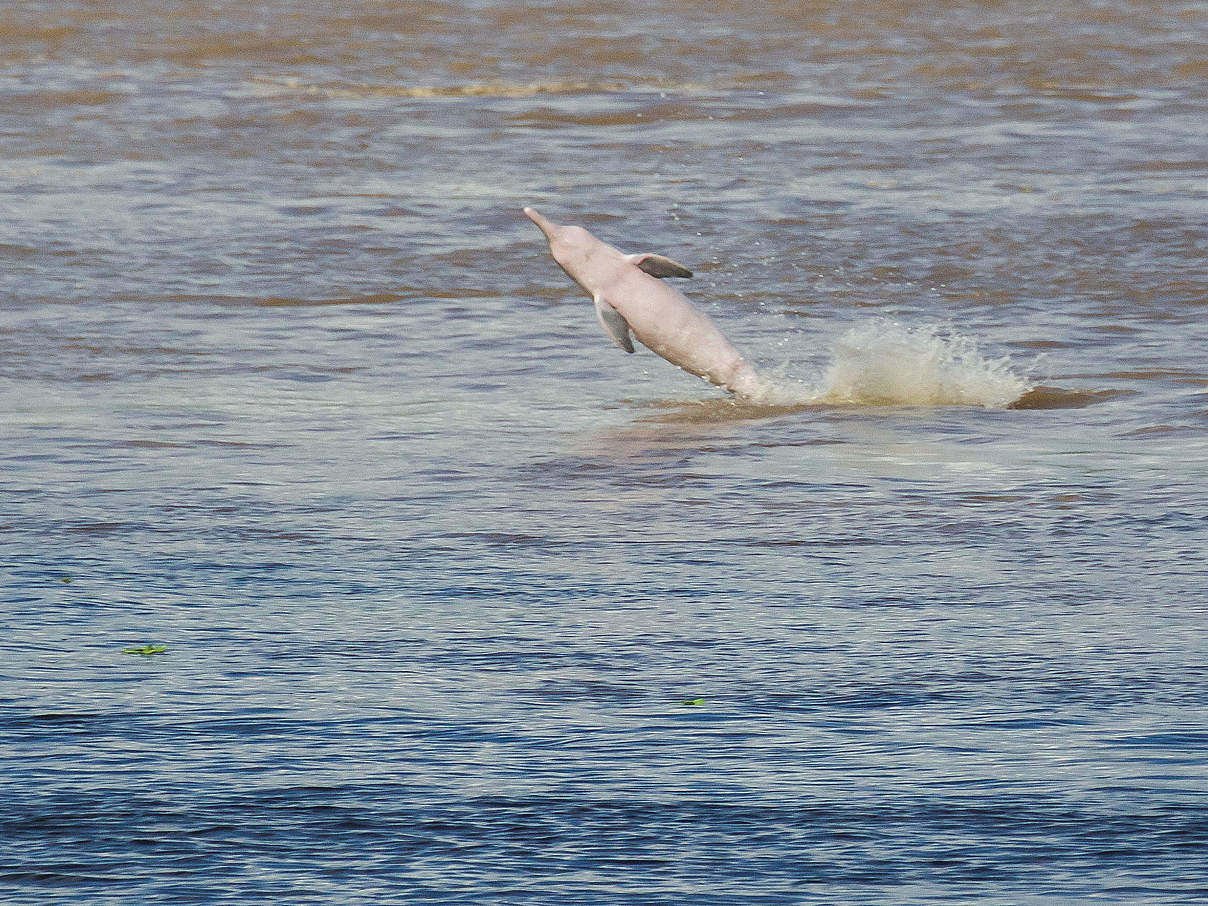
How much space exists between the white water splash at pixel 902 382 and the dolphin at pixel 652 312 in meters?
0.17

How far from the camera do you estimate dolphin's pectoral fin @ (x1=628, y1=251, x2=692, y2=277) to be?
30.3ft

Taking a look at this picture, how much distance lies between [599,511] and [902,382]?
6.88ft

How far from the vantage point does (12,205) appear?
1380 centimetres

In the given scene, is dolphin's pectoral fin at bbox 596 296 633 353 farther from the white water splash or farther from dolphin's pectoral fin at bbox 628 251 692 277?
the white water splash

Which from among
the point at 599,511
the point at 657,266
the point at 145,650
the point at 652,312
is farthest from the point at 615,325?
the point at 145,650

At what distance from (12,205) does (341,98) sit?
414cm

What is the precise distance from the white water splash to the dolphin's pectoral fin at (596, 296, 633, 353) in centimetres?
53

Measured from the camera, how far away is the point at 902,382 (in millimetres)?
9141

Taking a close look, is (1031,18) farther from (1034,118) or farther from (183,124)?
(183,124)

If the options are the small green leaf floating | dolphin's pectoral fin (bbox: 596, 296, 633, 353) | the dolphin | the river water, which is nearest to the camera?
the river water

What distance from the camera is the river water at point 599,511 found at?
4723 millimetres

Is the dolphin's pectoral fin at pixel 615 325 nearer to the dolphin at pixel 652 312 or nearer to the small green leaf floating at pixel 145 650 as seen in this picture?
the dolphin at pixel 652 312

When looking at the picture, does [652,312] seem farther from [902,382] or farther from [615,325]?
[902,382]

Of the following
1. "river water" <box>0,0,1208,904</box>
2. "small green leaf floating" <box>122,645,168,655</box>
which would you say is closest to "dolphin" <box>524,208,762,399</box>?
"river water" <box>0,0,1208,904</box>
